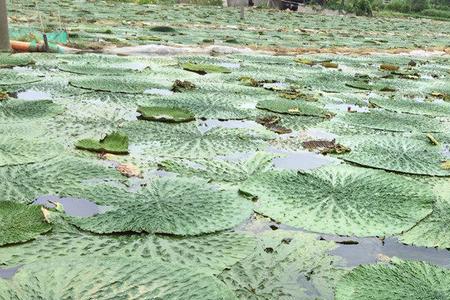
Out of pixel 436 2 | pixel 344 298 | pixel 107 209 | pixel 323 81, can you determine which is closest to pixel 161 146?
pixel 107 209

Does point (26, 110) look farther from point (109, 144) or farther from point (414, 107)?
point (414, 107)

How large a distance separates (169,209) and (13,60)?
237 cm

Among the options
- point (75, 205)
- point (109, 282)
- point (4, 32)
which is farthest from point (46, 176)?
point (4, 32)

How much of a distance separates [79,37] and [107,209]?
435 centimetres

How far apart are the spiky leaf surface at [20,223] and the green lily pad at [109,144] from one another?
44cm

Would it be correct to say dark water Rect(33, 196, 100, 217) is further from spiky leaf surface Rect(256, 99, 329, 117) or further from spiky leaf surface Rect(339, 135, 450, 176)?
spiky leaf surface Rect(256, 99, 329, 117)

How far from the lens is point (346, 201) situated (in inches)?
47.7

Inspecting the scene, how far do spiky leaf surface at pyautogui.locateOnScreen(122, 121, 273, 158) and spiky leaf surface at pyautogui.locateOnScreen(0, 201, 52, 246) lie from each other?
20.4 inches

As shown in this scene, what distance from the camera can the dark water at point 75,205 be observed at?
1089 mm

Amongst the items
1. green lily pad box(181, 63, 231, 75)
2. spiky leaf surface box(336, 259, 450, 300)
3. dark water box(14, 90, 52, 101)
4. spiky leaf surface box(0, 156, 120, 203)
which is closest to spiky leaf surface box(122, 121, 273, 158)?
spiky leaf surface box(0, 156, 120, 203)

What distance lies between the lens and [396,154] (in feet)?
5.24

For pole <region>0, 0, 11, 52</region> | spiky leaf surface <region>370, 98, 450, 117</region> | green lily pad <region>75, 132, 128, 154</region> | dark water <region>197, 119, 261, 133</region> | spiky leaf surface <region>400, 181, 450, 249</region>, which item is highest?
pole <region>0, 0, 11, 52</region>

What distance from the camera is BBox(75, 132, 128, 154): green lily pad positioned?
1.47m

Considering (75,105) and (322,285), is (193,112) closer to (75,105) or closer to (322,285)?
(75,105)
